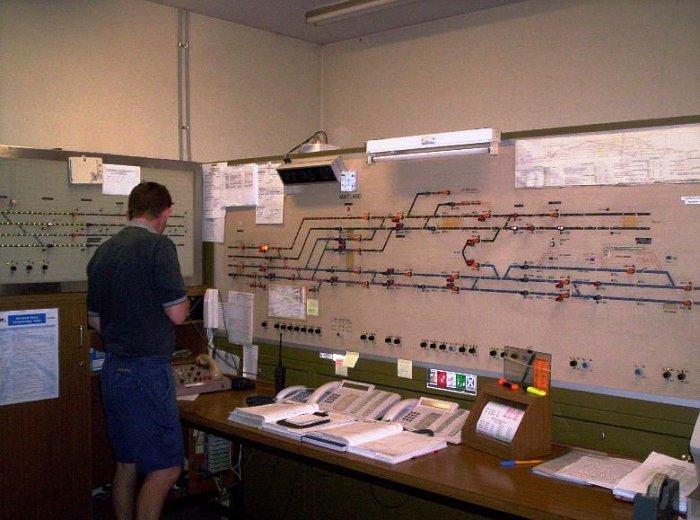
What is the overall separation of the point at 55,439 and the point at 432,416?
1.76 metres

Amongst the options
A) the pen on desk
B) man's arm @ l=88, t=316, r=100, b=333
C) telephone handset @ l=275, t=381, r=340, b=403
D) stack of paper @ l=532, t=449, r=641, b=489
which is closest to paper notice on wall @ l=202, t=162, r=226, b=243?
man's arm @ l=88, t=316, r=100, b=333

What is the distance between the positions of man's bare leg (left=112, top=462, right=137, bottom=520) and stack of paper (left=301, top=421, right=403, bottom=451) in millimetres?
984

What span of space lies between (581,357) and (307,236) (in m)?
1.48

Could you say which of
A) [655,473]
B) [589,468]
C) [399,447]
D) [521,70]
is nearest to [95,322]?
[399,447]

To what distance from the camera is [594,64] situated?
13.3ft

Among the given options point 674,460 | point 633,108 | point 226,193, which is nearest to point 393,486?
point 674,460

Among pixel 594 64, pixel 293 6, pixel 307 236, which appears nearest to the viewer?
pixel 307 236

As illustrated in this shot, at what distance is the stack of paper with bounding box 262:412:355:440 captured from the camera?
253 cm

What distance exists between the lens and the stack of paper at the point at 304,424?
2529 mm

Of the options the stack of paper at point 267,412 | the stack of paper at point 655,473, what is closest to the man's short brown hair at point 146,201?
the stack of paper at point 267,412

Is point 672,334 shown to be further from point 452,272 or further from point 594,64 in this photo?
point 594,64

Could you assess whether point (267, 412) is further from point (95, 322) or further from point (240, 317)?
point (240, 317)

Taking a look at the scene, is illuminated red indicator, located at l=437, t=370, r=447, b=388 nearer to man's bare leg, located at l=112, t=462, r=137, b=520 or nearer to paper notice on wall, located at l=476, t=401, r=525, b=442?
paper notice on wall, located at l=476, t=401, r=525, b=442

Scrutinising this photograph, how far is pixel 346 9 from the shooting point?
4070mm
